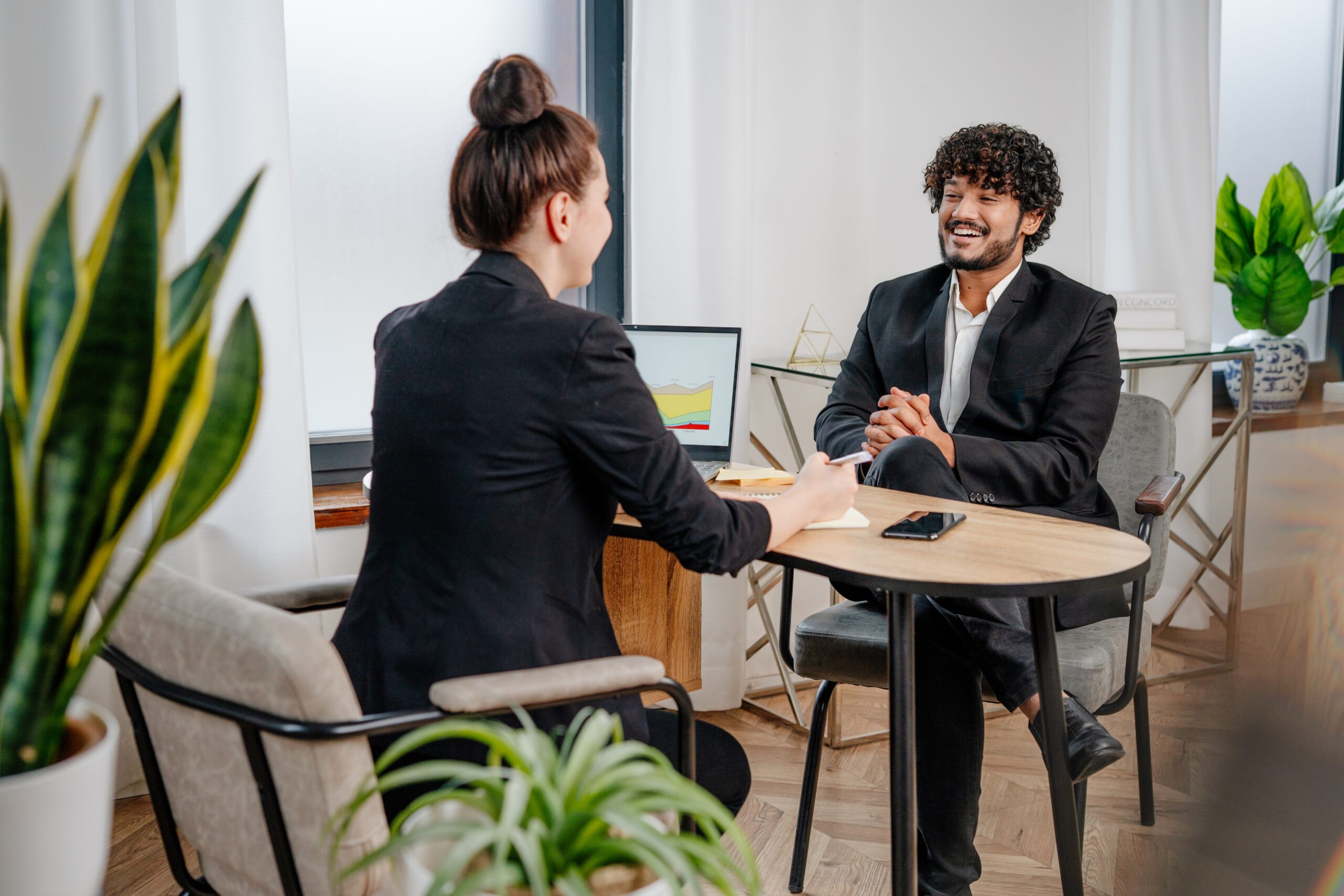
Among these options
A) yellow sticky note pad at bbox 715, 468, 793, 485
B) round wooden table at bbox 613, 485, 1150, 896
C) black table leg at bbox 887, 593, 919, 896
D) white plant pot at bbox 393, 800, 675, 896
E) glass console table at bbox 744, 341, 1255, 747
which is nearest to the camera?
white plant pot at bbox 393, 800, 675, 896

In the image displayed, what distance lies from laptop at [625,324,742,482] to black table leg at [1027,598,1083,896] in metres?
0.95

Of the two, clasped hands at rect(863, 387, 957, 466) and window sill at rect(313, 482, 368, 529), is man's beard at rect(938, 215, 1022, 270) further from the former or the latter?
window sill at rect(313, 482, 368, 529)

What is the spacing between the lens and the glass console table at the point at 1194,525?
2902 millimetres

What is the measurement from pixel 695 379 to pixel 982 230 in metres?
0.67

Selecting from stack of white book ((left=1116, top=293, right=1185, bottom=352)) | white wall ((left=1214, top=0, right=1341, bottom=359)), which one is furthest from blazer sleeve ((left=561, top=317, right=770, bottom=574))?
white wall ((left=1214, top=0, right=1341, bottom=359))

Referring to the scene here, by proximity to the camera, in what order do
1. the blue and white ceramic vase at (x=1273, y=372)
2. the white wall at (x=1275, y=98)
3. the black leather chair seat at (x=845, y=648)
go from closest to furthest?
the black leather chair seat at (x=845, y=648) < the blue and white ceramic vase at (x=1273, y=372) < the white wall at (x=1275, y=98)

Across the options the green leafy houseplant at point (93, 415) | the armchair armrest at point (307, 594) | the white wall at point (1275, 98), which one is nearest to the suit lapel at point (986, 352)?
the armchair armrest at point (307, 594)

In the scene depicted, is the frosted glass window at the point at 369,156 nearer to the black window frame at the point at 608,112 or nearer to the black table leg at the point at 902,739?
the black window frame at the point at 608,112

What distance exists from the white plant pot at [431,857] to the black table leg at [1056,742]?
2.88 feet

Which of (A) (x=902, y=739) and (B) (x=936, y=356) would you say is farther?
(B) (x=936, y=356)

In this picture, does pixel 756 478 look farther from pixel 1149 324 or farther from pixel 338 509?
pixel 1149 324

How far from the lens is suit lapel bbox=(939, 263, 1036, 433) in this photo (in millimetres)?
2293

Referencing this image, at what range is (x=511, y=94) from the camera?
4.58ft

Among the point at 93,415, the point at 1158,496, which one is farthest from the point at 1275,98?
the point at 93,415
